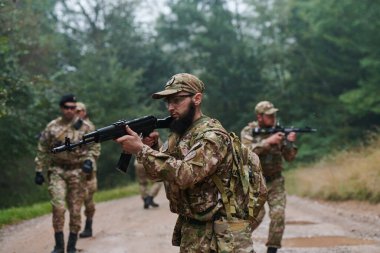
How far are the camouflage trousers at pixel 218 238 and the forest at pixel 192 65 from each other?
7.01 meters

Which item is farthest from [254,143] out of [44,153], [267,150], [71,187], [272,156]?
[44,153]

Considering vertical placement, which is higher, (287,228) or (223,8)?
(223,8)

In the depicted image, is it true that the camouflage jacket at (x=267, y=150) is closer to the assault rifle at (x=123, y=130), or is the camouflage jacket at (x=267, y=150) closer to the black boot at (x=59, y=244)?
the black boot at (x=59, y=244)

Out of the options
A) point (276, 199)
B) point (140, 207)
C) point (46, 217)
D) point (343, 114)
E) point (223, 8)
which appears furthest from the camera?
point (223, 8)

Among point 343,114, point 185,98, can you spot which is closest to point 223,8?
point 343,114

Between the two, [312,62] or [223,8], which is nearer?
[312,62]

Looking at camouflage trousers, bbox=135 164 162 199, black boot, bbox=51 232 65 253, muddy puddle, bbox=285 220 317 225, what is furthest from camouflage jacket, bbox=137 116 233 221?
camouflage trousers, bbox=135 164 162 199

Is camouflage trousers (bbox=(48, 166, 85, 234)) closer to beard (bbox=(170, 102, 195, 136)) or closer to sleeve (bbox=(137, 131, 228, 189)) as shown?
beard (bbox=(170, 102, 195, 136))

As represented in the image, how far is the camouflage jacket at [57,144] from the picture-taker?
8.16m

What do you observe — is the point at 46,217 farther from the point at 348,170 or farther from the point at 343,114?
the point at 343,114

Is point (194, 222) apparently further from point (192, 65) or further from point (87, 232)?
point (192, 65)

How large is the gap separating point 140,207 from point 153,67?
22.1 meters

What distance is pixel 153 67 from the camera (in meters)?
36.6

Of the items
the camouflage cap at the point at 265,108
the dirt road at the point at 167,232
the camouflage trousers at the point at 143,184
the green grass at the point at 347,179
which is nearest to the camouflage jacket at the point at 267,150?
the camouflage cap at the point at 265,108
